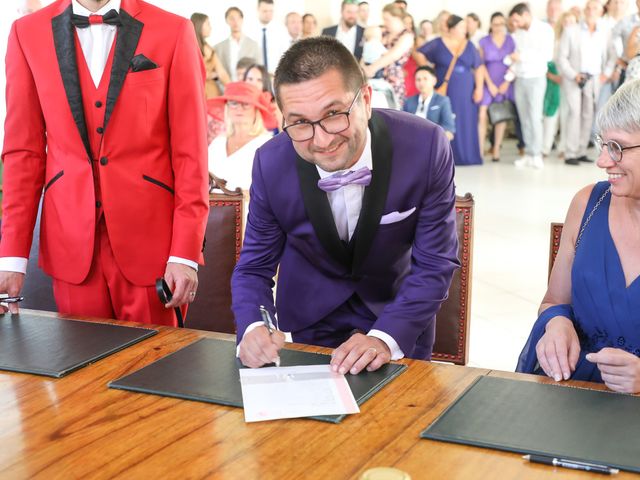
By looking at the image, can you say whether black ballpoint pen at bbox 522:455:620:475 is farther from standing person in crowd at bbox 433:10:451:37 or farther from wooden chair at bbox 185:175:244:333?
standing person in crowd at bbox 433:10:451:37

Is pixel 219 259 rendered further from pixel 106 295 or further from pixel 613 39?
pixel 613 39

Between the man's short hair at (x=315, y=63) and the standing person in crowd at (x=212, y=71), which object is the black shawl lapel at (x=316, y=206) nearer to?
the man's short hair at (x=315, y=63)

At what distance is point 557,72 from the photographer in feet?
38.9

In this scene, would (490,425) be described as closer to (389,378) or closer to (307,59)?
(389,378)

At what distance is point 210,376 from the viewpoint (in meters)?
1.82

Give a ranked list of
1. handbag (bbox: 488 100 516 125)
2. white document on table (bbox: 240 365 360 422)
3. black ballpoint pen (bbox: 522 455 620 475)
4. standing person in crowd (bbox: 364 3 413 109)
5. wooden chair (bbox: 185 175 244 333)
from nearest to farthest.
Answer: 1. black ballpoint pen (bbox: 522 455 620 475)
2. white document on table (bbox: 240 365 360 422)
3. wooden chair (bbox: 185 175 244 333)
4. standing person in crowd (bbox: 364 3 413 109)
5. handbag (bbox: 488 100 516 125)

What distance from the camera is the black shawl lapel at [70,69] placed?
238cm

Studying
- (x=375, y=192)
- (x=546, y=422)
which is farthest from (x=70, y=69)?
(x=546, y=422)

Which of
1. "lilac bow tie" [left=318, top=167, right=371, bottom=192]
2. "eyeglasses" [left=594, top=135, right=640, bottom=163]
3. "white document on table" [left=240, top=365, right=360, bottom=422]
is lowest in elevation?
"white document on table" [left=240, top=365, right=360, bottom=422]

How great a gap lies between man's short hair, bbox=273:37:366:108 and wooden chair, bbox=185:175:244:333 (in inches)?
34.9

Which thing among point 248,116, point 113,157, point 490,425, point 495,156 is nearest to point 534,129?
point 495,156

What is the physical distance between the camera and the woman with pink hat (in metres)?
4.95

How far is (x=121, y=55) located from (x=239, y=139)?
105 inches

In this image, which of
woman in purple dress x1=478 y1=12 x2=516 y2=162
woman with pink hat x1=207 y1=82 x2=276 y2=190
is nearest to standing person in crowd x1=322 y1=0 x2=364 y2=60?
woman in purple dress x1=478 y1=12 x2=516 y2=162
